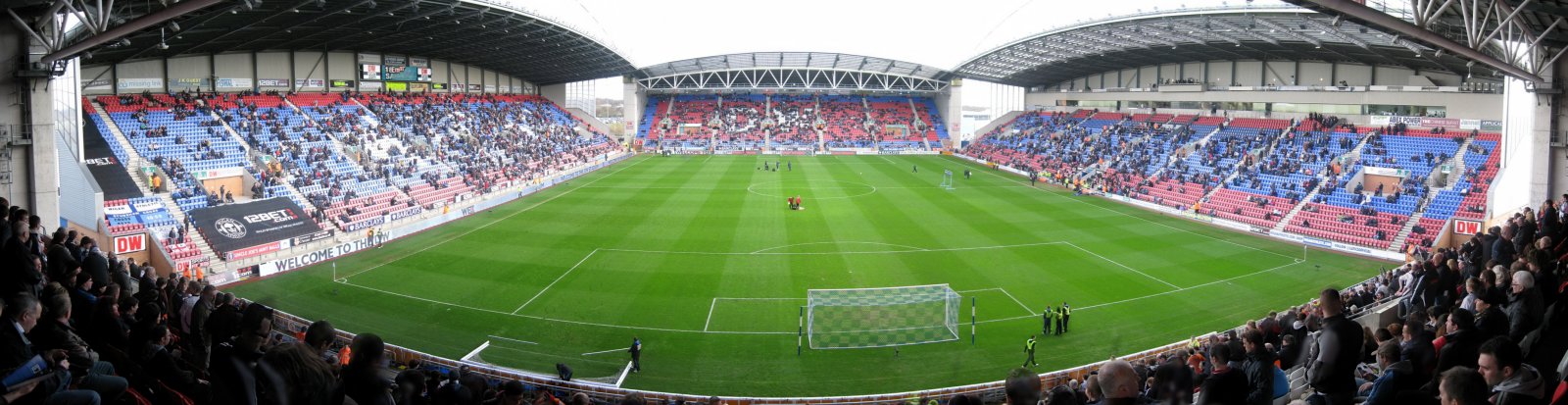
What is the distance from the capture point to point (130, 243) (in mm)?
23797

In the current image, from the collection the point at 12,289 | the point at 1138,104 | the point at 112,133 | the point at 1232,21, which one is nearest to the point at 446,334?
the point at 12,289

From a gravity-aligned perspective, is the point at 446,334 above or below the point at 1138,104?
below

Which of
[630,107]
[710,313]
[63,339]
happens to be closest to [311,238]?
[710,313]

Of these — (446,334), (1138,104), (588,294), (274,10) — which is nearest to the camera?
(446,334)

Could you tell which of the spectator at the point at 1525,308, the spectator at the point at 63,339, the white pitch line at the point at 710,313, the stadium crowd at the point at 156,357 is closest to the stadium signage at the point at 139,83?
the white pitch line at the point at 710,313

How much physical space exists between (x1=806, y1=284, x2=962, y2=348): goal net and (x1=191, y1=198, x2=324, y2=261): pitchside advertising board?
20.0 meters

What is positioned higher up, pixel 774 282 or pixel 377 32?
pixel 377 32

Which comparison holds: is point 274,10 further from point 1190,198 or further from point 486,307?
point 1190,198

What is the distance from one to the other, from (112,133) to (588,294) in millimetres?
23356

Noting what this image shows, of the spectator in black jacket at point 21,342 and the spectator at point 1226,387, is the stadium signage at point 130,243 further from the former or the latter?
the spectator at point 1226,387

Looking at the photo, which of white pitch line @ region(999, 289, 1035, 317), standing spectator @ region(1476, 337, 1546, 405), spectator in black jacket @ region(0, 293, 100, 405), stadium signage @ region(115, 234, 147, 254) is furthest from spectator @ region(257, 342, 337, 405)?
stadium signage @ region(115, 234, 147, 254)

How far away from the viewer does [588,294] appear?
22.5 m

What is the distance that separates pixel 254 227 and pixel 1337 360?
32.3 m

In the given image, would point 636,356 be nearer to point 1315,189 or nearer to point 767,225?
point 767,225
